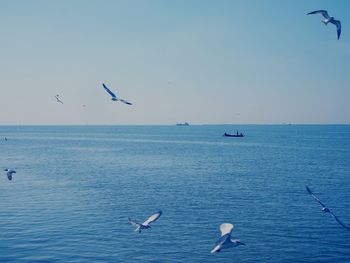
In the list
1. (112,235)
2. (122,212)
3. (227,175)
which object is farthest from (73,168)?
(112,235)

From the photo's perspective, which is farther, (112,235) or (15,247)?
(112,235)

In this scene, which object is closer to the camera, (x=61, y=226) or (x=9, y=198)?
(x=61, y=226)

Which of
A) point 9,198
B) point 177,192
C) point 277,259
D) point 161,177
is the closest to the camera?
point 277,259

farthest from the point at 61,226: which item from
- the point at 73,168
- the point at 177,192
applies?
the point at 73,168

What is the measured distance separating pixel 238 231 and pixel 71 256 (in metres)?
13.9

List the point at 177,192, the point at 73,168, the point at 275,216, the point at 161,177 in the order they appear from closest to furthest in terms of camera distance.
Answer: the point at 275,216 < the point at 177,192 < the point at 161,177 < the point at 73,168

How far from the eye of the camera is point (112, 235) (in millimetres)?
31594

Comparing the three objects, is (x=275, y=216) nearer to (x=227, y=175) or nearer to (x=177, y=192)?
(x=177, y=192)

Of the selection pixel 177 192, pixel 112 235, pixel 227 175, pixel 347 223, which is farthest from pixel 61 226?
pixel 227 175

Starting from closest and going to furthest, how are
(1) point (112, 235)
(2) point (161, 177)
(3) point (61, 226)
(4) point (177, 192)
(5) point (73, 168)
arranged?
(1) point (112, 235), (3) point (61, 226), (4) point (177, 192), (2) point (161, 177), (5) point (73, 168)

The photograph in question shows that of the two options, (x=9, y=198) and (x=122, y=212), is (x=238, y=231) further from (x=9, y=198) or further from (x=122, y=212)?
(x=9, y=198)

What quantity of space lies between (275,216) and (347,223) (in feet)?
21.2

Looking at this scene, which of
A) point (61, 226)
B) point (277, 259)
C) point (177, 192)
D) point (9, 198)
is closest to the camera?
point (277, 259)

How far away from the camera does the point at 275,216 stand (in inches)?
1471
